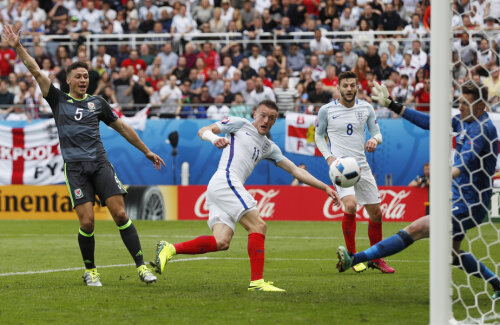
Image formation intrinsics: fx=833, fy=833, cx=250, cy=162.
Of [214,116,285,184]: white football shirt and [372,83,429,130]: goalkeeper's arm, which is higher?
[372,83,429,130]: goalkeeper's arm

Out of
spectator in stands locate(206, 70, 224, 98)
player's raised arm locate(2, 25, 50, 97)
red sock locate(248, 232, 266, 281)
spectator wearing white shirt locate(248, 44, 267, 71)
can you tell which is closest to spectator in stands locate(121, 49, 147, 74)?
spectator in stands locate(206, 70, 224, 98)

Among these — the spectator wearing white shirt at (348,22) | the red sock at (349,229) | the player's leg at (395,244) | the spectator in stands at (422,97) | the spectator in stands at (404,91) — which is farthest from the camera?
the spectator wearing white shirt at (348,22)

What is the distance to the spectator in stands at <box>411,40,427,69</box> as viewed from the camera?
21.1 m

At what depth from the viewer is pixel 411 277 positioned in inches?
368

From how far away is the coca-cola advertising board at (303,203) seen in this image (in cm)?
1958

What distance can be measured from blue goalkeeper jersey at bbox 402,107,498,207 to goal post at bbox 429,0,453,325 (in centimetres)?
111

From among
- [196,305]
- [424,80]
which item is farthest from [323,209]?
[196,305]

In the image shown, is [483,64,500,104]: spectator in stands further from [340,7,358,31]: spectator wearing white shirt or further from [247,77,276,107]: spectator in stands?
[340,7,358,31]: spectator wearing white shirt

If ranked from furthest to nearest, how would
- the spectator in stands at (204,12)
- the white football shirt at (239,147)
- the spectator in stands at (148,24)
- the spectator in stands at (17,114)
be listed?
the spectator in stands at (148,24), the spectator in stands at (204,12), the spectator in stands at (17,114), the white football shirt at (239,147)

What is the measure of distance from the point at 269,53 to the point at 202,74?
2.07 meters

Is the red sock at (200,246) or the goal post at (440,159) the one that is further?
the red sock at (200,246)

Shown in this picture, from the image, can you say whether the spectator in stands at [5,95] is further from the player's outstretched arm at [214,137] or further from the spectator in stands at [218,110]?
the player's outstretched arm at [214,137]

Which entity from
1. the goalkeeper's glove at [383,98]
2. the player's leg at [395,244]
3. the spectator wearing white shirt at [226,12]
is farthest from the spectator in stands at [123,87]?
the goalkeeper's glove at [383,98]

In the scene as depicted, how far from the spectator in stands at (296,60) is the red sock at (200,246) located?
1494 centimetres
